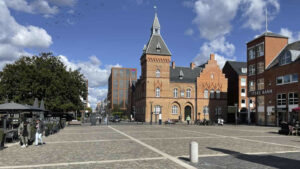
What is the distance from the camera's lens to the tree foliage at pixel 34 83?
4084 centimetres

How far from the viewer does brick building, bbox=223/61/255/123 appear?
65125 millimetres

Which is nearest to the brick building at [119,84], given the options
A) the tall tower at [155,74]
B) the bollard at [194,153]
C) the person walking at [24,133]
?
the tall tower at [155,74]

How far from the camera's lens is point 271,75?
45000 mm

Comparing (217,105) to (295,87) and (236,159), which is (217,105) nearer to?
(295,87)

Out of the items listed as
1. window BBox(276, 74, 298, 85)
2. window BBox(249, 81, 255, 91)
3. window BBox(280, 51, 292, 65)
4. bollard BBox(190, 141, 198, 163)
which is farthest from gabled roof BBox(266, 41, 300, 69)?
bollard BBox(190, 141, 198, 163)

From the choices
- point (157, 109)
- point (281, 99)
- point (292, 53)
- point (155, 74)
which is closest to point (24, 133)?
point (292, 53)

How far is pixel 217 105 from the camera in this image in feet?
210

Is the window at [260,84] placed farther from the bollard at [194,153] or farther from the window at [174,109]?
the bollard at [194,153]

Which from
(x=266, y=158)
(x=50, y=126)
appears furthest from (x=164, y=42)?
(x=266, y=158)

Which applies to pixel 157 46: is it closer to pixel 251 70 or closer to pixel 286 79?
pixel 251 70

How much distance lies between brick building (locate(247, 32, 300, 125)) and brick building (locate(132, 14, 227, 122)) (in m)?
13.8

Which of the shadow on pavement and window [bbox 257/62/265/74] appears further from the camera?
window [bbox 257/62/265/74]

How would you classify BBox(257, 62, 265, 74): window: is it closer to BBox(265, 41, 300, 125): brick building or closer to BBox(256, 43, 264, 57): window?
BBox(265, 41, 300, 125): brick building

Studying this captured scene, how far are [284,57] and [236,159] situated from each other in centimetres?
3659
